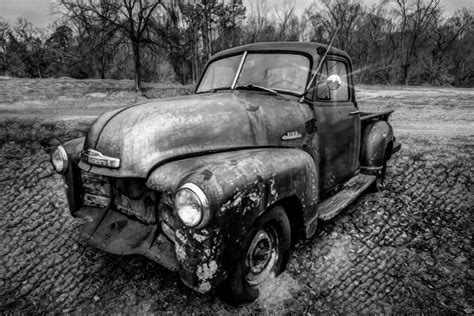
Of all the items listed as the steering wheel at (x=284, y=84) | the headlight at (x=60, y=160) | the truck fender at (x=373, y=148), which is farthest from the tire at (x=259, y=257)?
the truck fender at (x=373, y=148)

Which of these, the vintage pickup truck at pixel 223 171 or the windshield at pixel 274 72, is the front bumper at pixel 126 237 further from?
the windshield at pixel 274 72

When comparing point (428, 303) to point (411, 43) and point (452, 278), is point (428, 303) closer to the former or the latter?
point (452, 278)

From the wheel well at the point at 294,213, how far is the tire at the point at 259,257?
113 millimetres

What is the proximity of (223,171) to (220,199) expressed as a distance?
0.66ft

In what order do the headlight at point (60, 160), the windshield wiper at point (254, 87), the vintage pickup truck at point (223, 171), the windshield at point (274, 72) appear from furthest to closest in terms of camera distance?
the windshield at point (274, 72)
the windshield wiper at point (254, 87)
the headlight at point (60, 160)
the vintage pickup truck at point (223, 171)

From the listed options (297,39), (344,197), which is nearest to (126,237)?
(344,197)

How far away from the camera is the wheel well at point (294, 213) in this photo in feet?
7.63

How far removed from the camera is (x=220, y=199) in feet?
5.64

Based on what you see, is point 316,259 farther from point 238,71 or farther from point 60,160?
point 60,160

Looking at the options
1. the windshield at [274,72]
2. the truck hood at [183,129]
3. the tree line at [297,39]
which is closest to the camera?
the truck hood at [183,129]

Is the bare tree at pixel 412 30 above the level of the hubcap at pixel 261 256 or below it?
above

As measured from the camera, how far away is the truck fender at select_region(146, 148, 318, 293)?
1.74 metres

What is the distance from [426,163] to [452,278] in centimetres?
261

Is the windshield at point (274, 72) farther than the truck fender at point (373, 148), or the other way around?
the truck fender at point (373, 148)
